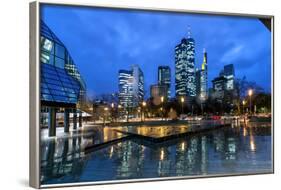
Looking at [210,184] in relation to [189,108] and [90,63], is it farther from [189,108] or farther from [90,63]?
[90,63]

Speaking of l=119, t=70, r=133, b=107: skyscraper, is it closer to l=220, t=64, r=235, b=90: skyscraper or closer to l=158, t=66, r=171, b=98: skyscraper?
l=158, t=66, r=171, b=98: skyscraper

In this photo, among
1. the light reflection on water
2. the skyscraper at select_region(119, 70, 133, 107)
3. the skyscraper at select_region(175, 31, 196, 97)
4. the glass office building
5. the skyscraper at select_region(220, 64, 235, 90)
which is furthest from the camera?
the skyscraper at select_region(220, 64, 235, 90)

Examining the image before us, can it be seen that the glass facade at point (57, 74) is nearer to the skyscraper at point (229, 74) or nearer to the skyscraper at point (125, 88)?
the skyscraper at point (125, 88)

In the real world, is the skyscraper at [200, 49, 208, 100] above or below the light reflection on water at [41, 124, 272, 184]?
above

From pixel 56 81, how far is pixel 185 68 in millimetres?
1684

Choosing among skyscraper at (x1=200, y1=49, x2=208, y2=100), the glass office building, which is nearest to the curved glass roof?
the glass office building

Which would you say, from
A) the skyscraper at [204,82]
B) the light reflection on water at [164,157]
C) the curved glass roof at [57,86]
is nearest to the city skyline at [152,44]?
the skyscraper at [204,82]

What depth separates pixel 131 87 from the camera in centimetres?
665

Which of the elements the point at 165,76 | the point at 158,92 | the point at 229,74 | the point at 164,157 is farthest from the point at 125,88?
the point at 229,74

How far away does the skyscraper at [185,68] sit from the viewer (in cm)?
689

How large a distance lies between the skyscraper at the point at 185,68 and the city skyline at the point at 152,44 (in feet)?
0.23

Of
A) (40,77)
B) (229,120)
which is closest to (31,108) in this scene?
(40,77)

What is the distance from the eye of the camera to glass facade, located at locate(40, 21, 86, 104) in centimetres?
621

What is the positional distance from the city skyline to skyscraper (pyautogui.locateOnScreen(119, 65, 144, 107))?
0.06 m
